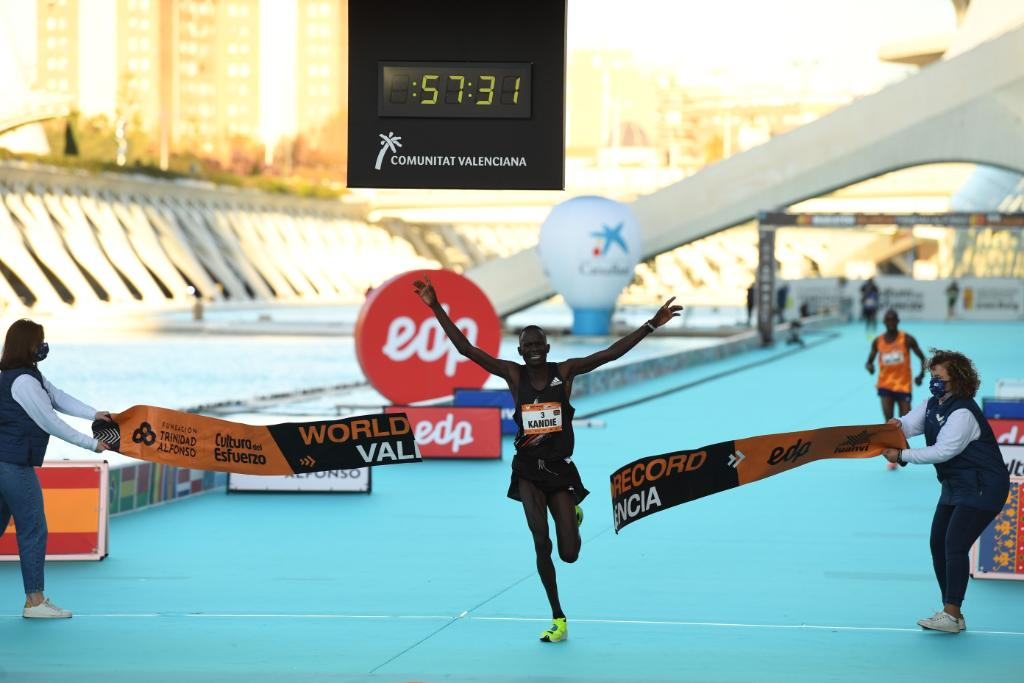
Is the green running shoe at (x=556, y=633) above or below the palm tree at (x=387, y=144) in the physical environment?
below

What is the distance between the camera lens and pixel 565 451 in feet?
26.5

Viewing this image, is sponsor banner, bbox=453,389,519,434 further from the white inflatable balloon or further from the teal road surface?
the white inflatable balloon

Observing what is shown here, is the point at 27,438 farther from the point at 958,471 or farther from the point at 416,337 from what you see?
the point at 416,337

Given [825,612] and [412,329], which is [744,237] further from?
[825,612]

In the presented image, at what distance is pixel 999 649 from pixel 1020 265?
7448cm

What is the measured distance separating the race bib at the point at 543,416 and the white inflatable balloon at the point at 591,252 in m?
34.7

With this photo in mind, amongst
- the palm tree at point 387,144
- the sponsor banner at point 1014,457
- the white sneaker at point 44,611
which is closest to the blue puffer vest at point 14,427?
the white sneaker at point 44,611

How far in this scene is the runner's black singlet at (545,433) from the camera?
316 inches

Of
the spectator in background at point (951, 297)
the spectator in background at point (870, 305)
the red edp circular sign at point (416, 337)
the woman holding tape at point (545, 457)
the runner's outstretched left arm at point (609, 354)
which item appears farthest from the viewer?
the spectator in background at point (951, 297)

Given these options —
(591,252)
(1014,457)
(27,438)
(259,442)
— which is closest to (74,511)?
(259,442)

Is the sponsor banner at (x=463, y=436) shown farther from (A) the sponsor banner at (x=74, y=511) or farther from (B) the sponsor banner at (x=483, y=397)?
(A) the sponsor banner at (x=74, y=511)

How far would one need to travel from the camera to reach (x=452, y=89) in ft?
38.2

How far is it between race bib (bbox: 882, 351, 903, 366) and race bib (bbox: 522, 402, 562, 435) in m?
8.61

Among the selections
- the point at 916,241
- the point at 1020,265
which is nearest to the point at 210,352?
the point at 1020,265
